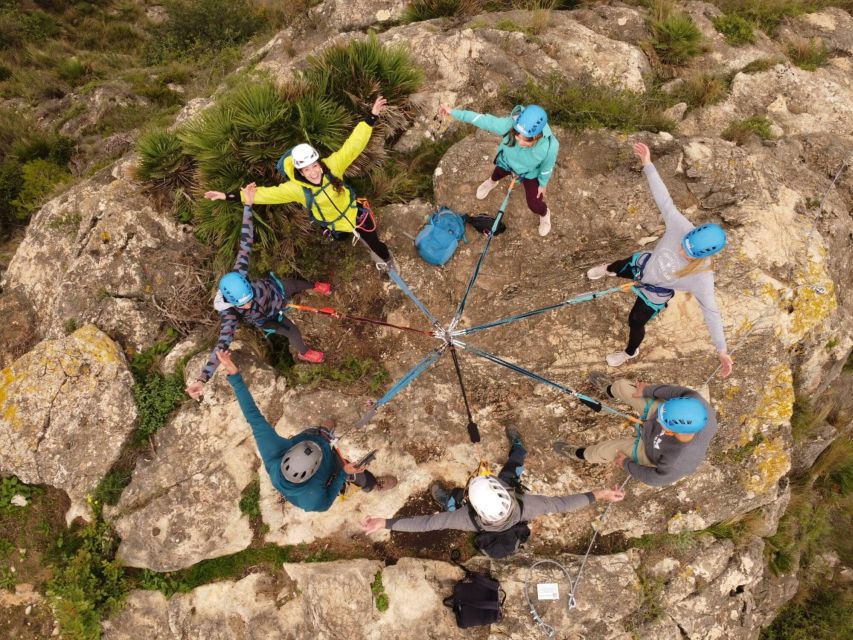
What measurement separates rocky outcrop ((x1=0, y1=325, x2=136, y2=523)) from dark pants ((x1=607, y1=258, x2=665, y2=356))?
7.26 metres

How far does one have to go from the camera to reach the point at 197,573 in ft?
19.4

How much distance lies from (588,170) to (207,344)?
21.8ft

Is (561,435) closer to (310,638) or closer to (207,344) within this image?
(310,638)

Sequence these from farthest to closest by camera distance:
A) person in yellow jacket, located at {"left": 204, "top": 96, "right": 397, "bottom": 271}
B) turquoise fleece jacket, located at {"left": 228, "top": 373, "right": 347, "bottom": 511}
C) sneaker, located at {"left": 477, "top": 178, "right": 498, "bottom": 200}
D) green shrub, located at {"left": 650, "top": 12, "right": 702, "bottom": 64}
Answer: green shrub, located at {"left": 650, "top": 12, "right": 702, "bottom": 64}, sneaker, located at {"left": 477, "top": 178, "right": 498, "bottom": 200}, person in yellow jacket, located at {"left": 204, "top": 96, "right": 397, "bottom": 271}, turquoise fleece jacket, located at {"left": 228, "top": 373, "right": 347, "bottom": 511}

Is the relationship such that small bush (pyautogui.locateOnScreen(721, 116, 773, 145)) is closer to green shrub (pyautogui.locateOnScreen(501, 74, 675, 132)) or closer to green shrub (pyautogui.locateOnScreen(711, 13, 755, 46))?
green shrub (pyautogui.locateOnScreen(501, 74, 675, 132))

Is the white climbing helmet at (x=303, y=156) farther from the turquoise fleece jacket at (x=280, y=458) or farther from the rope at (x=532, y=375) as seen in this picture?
the rope at (x=532, y=375)

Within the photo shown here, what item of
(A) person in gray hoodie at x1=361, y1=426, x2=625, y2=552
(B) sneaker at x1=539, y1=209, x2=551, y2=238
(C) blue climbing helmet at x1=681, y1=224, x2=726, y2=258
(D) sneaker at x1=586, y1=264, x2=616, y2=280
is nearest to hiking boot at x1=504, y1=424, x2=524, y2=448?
(A) person in gray hoodie at x1=361, y1=426, x2=625, y2=552

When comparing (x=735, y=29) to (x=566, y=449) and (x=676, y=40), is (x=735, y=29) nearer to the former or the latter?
(x=676, y=40)

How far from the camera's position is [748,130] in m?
7.29

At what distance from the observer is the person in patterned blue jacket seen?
5051 mm

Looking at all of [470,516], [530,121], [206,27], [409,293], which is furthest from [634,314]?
[206,27]

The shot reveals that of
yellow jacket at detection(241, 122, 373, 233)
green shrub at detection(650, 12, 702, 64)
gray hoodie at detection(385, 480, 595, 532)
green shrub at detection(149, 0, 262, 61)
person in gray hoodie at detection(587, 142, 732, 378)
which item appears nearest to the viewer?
person in gray hoodie at detection(587, 142, 732, 378)

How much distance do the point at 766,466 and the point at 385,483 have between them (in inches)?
217

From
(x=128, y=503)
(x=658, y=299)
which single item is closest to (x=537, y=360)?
(x=658, y=299)
